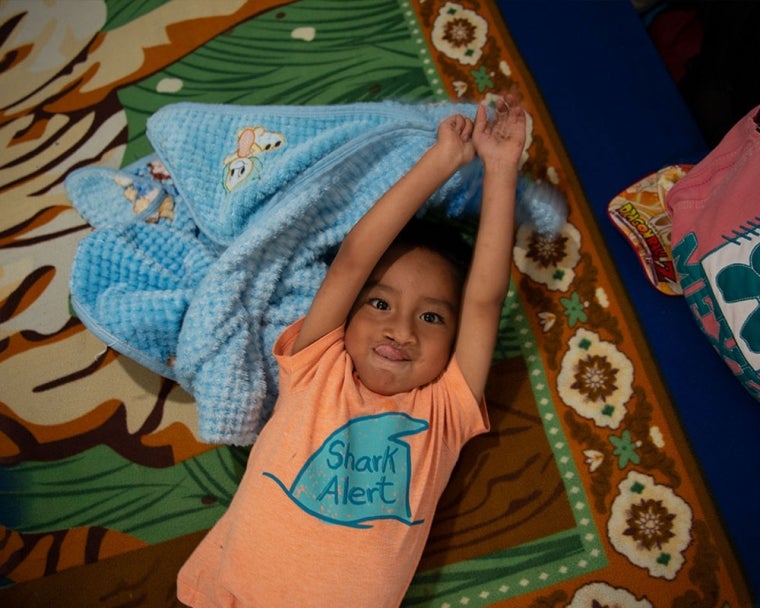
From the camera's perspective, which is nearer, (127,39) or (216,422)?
(216,422)

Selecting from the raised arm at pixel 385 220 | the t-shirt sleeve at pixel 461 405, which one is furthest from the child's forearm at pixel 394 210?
the t-shirt sleeve at pixel 461 405

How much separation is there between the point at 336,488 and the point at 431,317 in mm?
286

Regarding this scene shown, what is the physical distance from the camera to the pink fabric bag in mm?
801

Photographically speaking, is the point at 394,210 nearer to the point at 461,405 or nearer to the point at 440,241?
the point at 440,241

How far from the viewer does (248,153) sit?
100 cm

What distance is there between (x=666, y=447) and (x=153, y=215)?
0.97 meters

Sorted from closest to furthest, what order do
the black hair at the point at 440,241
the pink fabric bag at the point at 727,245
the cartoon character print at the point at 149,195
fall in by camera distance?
the pink fabric bag at the point at 727,245
the black hair at the point at 440,241
the cartoon character print at the point at 149,195

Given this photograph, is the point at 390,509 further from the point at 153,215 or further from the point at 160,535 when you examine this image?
the point at 153,215

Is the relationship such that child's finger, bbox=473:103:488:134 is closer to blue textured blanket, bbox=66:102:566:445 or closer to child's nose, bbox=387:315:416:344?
blue textured blanket, bbox=66:102:566:445

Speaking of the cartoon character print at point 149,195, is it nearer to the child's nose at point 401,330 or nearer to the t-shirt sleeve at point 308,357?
the t-shirt sleeve at point 308,357

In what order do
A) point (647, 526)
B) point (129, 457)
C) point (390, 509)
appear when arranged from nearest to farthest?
1. point (390, 509)
2. point (647, 526)
3. point (129, 457)

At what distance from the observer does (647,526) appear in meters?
0.95

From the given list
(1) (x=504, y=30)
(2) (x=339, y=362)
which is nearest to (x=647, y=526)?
(2) (x=339, y=362)

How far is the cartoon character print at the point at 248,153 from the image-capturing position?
99 cm
